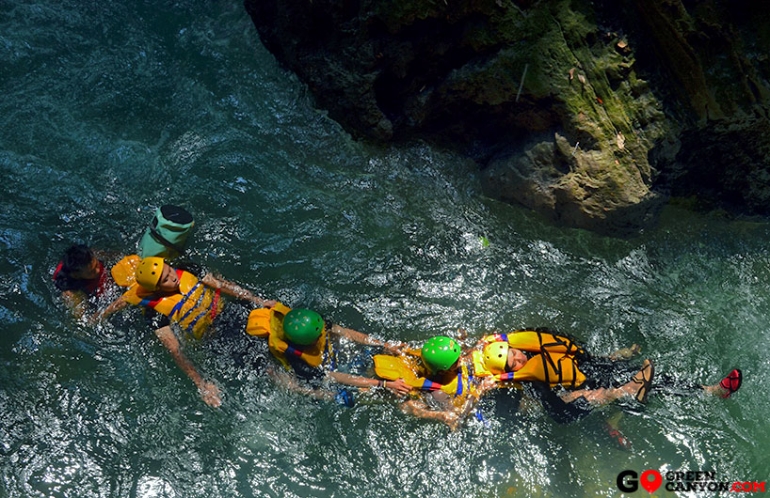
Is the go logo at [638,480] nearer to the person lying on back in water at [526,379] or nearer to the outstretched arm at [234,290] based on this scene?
the person lying on back in water at [526,379]

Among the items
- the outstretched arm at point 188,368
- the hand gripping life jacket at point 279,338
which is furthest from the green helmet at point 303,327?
the outstretched arm at point 188,368

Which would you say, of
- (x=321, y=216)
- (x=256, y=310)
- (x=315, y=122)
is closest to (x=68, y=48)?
(x=315, y=122)

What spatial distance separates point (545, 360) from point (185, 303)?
3.58 metres

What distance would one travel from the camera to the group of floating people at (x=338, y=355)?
5.33 metres

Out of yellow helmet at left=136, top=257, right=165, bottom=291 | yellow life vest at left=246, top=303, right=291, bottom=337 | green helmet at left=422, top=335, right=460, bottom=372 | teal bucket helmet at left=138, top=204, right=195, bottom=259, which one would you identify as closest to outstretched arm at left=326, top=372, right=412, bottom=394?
green helmet at left=422, top=335, right=460, bottom=372

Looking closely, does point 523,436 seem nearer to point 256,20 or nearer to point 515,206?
point 515,206

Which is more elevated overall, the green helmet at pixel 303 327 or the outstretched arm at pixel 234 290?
the green helmet at pixel 303 327

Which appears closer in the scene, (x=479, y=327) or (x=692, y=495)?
A: (x=692, y=495)

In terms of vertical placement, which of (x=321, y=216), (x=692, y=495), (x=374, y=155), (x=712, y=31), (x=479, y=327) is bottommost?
(x=692, y=495)

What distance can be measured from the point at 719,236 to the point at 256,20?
6.34 meters

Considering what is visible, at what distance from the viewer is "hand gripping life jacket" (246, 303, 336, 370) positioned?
5.34 m

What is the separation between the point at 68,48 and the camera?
24.1 ft

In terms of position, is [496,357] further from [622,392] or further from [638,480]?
[638,480]

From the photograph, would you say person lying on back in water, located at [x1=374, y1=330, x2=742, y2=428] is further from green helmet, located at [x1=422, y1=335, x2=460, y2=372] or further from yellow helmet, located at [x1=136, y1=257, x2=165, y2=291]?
yellow helmet, located at [x1=136, y1=257, x2=165, y2=291]
